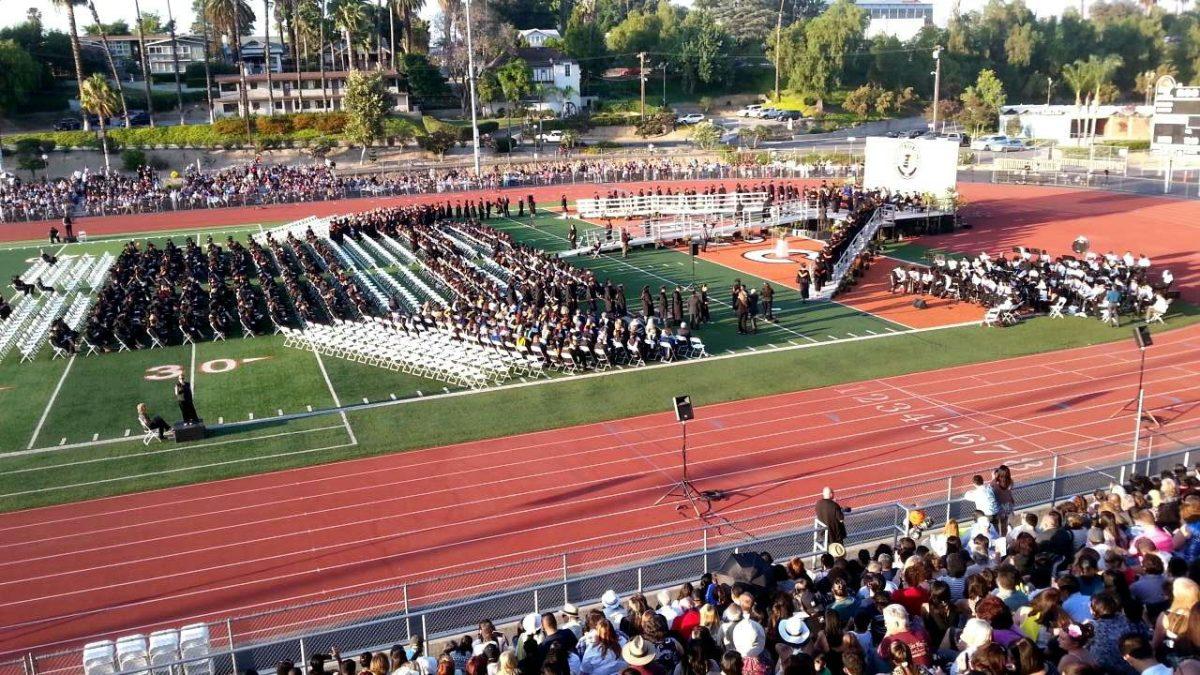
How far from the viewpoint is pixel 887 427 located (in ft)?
65.3

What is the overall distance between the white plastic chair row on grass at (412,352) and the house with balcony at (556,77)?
2823 inches

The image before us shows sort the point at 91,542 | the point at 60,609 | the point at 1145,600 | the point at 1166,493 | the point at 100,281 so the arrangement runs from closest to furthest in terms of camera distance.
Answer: the point at 1145,600
the point at 1166,493
the point at 60,609
the point at 91,542
the point at 100,281

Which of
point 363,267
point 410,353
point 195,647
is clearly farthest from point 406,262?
point 195,647

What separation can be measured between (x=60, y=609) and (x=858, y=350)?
63.1 feet

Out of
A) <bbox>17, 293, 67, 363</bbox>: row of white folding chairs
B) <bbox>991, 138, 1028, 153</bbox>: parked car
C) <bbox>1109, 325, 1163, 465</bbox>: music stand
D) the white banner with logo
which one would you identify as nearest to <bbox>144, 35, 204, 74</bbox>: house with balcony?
<bbox>17, 293, 67, 363</bbox>: row of white folding chairs

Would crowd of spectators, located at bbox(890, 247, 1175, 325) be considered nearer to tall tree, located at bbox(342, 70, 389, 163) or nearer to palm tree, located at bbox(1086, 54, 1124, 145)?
tall tree, located at bbox(342, 70, 389, 163)

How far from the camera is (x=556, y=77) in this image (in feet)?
332

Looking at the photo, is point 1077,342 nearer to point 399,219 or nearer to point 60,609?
point 60,609

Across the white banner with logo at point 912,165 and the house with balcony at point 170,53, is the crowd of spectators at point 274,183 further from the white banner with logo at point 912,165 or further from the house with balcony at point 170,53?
the house with balcony at point 170,53

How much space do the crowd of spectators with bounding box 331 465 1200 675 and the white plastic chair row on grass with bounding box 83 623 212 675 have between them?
8.86 feet

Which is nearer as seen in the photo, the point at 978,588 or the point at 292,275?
the point at 978,588

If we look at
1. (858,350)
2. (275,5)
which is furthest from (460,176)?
(858,350)

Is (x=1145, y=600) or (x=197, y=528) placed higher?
(x=1145, y=600)

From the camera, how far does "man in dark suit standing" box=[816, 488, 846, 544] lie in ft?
41.7
